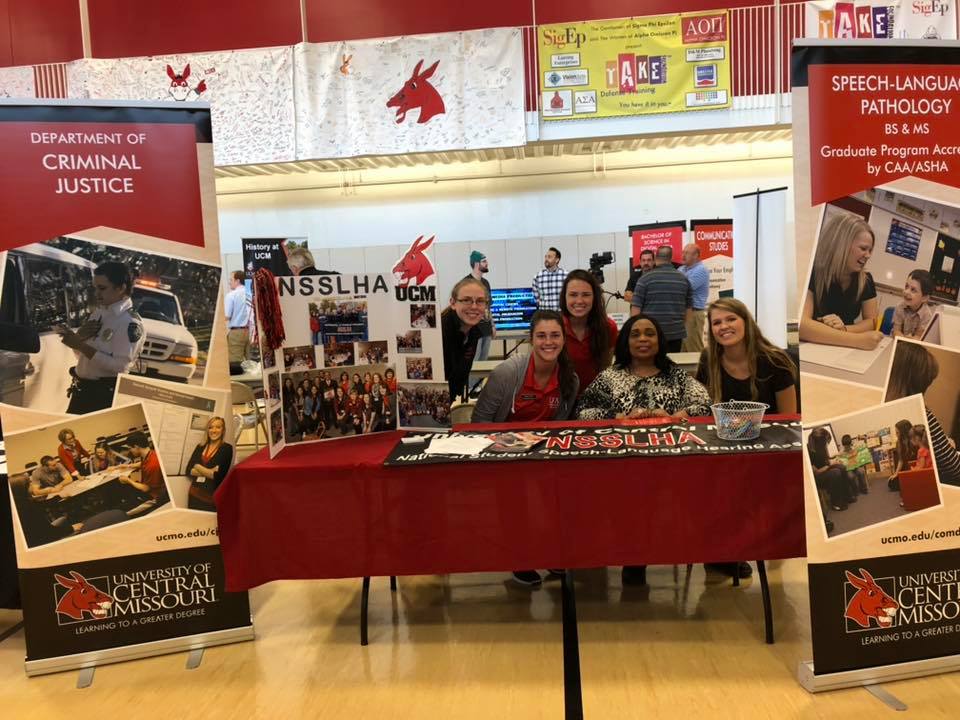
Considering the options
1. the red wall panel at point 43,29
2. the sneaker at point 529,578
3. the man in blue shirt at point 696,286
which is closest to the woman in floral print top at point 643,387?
the sneaker at point 529,578

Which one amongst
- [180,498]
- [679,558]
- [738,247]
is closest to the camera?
[679,558]

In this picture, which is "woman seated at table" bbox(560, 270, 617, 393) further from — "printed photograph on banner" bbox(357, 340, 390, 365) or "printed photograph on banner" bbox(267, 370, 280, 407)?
"printed photograph on banner" bbox(267, 370, 280, 407)

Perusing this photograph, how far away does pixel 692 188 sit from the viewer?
9.06m

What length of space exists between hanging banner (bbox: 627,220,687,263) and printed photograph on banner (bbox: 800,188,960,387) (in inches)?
249

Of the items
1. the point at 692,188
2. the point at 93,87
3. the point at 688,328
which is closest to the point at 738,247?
the point at 688,328

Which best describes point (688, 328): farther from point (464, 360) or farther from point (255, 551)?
point (255, 551)

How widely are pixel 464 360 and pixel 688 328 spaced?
4.47 m

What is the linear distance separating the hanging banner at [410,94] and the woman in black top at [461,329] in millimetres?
4189

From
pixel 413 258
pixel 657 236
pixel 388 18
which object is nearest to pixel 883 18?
pixel 657 236

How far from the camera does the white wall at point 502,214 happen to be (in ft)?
29.6

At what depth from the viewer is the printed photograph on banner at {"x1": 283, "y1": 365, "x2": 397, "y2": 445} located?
2.80 m

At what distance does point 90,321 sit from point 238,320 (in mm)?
6076

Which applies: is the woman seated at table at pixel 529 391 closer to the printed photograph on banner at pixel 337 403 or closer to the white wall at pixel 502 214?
the printed photograph on banner at pixel 337 403

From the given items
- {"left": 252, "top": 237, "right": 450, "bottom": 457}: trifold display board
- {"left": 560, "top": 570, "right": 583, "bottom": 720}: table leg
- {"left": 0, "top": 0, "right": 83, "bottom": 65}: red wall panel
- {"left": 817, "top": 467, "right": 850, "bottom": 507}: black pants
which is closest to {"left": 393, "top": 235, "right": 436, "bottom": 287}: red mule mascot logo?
{"left": 252, "top": 237, "right": 450, "bottom": 457}: trifold display board
